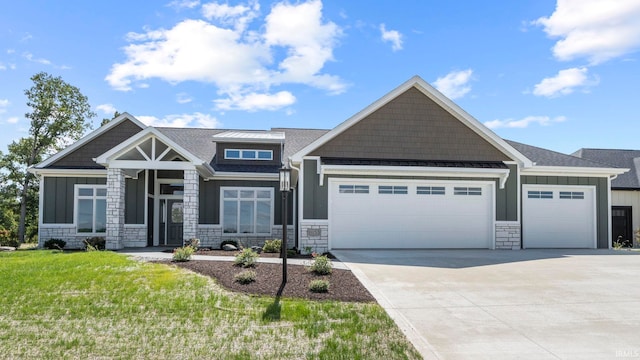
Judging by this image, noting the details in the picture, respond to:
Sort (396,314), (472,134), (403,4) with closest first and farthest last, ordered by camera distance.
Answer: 1. (396,314)
2. (403,4)
3. (472,134)

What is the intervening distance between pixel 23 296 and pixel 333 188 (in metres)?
9.73

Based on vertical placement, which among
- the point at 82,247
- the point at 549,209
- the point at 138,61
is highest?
the point at 138,61

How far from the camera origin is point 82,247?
60.0 ft

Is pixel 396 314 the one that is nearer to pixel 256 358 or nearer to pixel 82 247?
pixel 256 358

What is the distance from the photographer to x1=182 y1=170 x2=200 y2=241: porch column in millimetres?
16734

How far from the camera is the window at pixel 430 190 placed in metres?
16.4

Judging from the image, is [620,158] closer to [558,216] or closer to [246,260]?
[558,216]

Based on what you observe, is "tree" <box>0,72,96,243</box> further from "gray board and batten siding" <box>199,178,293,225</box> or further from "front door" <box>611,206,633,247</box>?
"front door" <box>611,206,633,247</box>

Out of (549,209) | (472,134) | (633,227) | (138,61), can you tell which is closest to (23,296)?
(138,61)

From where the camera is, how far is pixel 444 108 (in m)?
16.8

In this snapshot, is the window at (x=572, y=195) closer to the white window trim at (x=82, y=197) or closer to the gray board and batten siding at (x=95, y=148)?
the gray board and batten siding at (x=95, y=148)

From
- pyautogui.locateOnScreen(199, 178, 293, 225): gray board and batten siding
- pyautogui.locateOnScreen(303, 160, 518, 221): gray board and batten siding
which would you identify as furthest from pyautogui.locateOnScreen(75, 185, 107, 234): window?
pyautogui.locateOnScreen(303, 160, 518, 221): gray board and batten siding

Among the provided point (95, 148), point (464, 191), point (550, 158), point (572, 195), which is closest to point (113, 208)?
point (95, 148)

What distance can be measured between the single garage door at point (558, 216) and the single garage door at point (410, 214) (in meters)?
1.82
